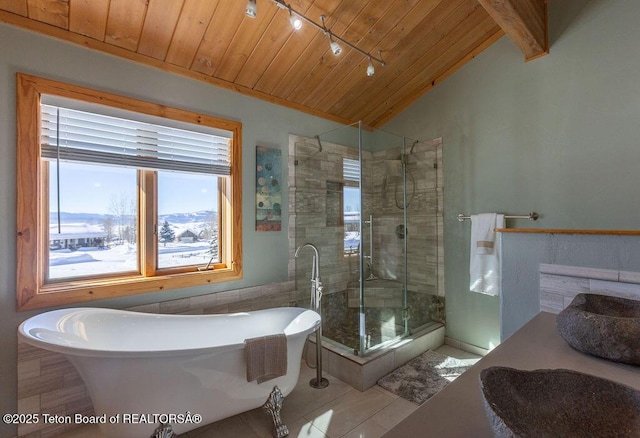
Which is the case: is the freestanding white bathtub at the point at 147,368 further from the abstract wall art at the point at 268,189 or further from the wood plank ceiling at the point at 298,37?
the wood plank ceiling at the point at 298,37

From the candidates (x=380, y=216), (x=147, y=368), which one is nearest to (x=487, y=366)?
(x=147, y=368)

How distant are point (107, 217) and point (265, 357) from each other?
1590mm

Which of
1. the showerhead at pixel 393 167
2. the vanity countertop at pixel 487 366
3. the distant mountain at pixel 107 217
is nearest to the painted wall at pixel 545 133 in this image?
the showerhead at pixel 393 167

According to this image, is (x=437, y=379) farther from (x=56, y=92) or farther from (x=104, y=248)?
(x=56, y=92)

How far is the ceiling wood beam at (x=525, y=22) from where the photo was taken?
2.02 meters

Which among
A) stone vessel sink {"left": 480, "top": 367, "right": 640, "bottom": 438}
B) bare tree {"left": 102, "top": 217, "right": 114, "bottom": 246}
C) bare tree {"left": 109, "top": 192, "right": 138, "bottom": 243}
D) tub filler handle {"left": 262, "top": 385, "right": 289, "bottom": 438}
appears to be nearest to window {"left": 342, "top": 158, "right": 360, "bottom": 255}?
tub filler handle {"left": 262, "top": 385, "right": 289, "bottom": 438}

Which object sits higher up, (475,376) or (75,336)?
(475,376)

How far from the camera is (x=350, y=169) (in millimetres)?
3057

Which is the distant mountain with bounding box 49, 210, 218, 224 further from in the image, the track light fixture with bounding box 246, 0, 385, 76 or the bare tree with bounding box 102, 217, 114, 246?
the track light fixture with bounding box 246, 0, 385, 76

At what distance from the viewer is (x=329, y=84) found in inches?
116

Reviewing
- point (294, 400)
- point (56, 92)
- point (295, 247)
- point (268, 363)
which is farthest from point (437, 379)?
point (56, 92)

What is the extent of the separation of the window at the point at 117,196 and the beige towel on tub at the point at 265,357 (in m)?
1.00

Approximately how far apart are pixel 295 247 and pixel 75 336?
1834 millimetres

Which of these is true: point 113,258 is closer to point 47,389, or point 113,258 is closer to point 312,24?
point 47,389
